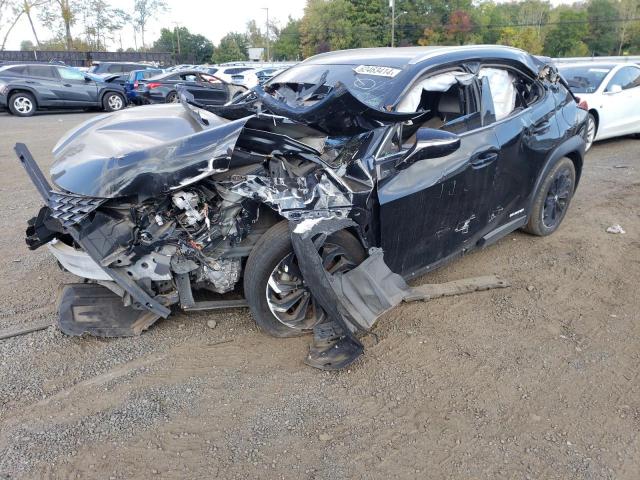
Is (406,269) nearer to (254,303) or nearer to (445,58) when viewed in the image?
(254,303)

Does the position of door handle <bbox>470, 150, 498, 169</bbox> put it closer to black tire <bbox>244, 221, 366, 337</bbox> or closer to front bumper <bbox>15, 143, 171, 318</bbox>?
black tire <bbox>244, 221, 366, 337</bbox>

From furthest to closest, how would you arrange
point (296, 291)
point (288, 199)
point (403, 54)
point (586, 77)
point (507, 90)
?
1. point (586, 77)
2. point (507, 90)
3. point (403, 54)
4. point (296, 291)
5. point (288, 199)

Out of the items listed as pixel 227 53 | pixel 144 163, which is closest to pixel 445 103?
pixel 144 163

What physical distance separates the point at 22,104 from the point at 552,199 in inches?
638

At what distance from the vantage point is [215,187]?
10.00 ft

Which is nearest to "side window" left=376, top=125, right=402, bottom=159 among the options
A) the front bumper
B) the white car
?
the front bumper

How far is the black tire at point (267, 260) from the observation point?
3057 mm

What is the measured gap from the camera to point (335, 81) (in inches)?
155

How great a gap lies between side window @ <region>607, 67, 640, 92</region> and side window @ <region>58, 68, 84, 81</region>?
15258 mm

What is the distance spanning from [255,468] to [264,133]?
6.14ft

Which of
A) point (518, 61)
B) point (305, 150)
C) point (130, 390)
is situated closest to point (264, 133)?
point (305, 150)

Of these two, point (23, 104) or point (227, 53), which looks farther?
point (227, 53)

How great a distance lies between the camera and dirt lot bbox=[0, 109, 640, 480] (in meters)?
2.40

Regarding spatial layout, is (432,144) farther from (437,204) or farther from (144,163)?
(144,163)
